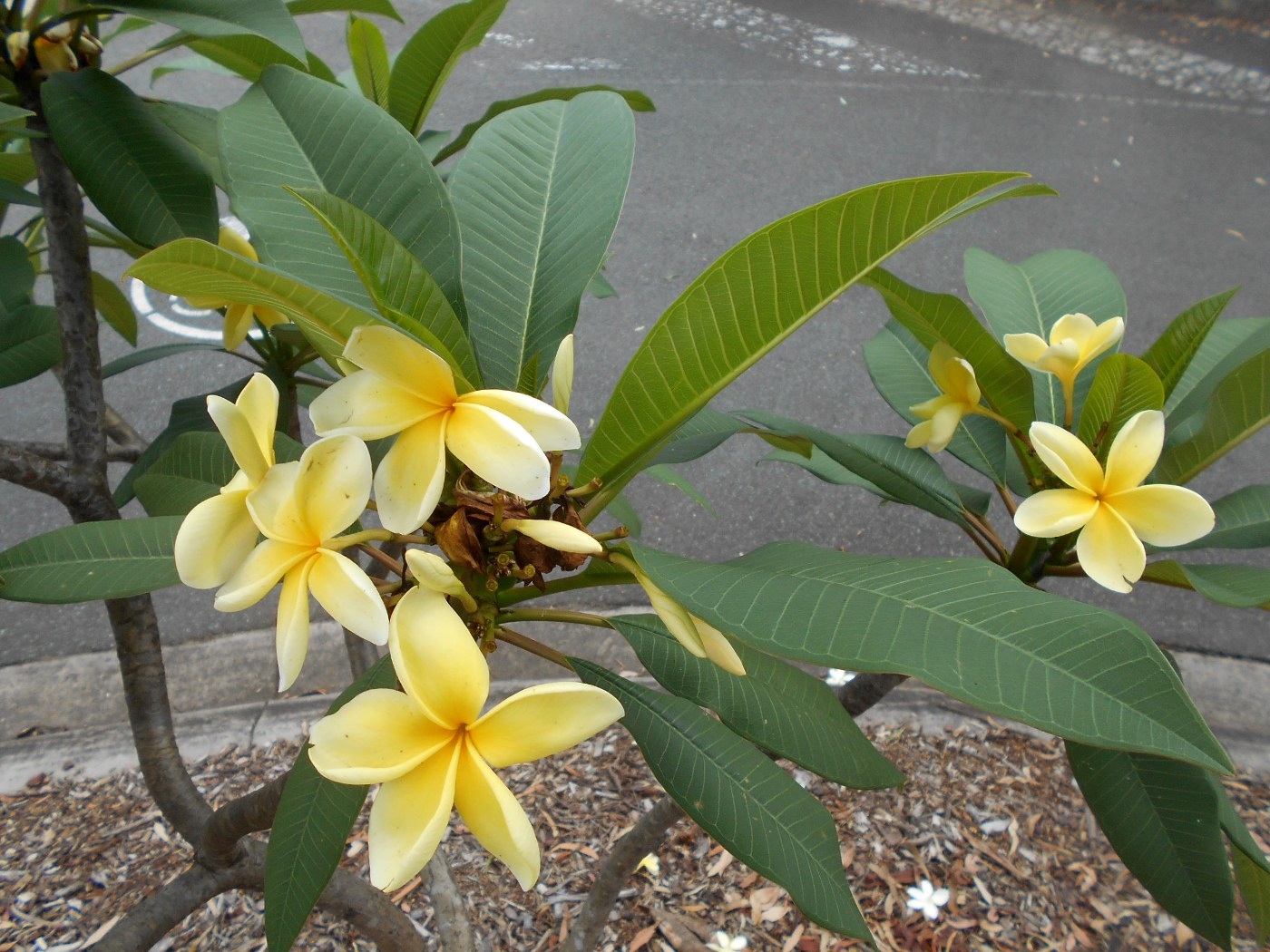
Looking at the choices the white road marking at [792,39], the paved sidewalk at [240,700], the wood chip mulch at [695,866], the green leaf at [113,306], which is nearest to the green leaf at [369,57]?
the green leaf at [113,306]

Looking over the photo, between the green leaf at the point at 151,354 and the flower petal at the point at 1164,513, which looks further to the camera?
the green leaf at the point at 151,354

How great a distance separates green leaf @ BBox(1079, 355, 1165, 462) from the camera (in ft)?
2.69

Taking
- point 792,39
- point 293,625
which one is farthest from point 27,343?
point 792,39

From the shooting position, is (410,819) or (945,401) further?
(945,401)

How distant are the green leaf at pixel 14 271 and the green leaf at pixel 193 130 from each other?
0.23 metres

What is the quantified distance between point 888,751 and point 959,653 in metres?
1.71

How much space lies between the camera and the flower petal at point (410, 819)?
474 mm

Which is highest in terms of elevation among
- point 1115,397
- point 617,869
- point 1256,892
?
point 1115,397

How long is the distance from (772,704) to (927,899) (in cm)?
125

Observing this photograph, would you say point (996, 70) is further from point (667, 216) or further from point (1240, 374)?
point (1240, 374)

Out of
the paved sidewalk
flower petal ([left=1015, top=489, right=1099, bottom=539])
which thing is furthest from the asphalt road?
flower petal ([left=1015, top=489, right=1099, bottom=539])

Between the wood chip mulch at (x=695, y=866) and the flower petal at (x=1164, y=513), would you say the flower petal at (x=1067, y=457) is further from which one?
the wood chip mulch at (x=695, y=866)

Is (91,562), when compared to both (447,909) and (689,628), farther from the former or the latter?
(447,909)

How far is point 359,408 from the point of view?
0.52 m
